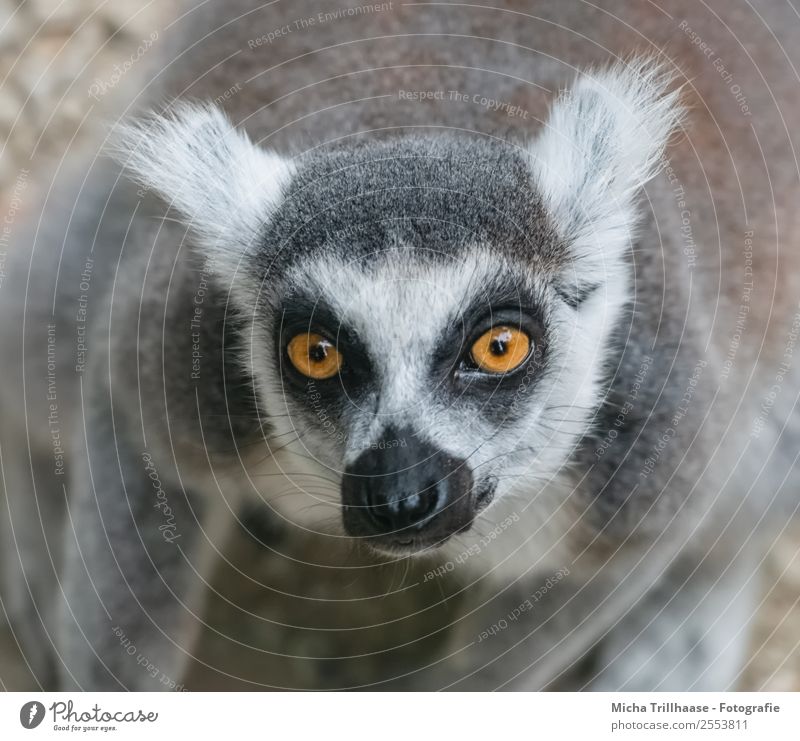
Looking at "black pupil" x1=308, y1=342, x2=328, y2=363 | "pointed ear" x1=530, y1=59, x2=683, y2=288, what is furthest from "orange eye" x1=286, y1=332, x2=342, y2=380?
"pointed ear" x1=530, y1=59, x2=683, y2=288

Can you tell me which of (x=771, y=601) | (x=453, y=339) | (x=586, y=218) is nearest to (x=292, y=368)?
(x=453, y=339)

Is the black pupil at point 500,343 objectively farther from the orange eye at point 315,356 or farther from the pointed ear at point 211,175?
the pointed ear at point 211,175

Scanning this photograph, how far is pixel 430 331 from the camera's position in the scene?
3.30ft

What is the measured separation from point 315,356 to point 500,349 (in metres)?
0.26

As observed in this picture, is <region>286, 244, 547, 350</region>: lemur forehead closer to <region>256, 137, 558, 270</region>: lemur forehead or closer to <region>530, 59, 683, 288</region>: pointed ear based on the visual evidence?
<region>256, 137, 558, 270</region>: lemur forehead

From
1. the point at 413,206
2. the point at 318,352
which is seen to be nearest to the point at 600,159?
the point at 413,206

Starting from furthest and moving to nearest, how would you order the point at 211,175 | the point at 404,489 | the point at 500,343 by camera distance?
1. the point at 211,175
2. the point at 500,343
3. the point at 404,489

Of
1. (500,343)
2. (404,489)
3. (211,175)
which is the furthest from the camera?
Result: (211,175)

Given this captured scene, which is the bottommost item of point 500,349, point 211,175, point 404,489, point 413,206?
point 404,489

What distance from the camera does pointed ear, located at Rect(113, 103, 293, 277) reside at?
3.75 feet

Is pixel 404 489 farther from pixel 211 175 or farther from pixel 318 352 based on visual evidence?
pixel 211 175

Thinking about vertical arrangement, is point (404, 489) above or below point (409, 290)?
below

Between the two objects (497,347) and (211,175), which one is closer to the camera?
(497,347)

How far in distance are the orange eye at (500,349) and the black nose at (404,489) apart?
14cm
